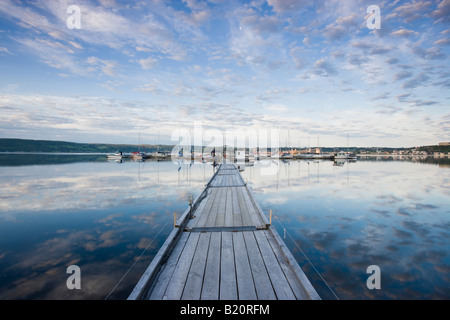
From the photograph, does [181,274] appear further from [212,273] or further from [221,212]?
[221,212]

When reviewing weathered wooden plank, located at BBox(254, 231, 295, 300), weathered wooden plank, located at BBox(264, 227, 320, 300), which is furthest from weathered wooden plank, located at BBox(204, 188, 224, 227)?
weathered wooden plank, located at BBox(264, 227, 320, 300)

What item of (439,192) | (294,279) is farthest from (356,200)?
(294,279)

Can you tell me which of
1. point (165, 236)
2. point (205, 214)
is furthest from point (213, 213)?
point (165, 236)

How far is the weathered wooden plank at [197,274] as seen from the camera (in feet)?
15.4

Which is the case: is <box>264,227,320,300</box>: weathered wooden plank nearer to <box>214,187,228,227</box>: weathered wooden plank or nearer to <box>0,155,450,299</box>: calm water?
<box>0,155,450,299</box>: calm water

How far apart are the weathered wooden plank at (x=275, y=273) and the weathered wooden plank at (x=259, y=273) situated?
0.35 ft

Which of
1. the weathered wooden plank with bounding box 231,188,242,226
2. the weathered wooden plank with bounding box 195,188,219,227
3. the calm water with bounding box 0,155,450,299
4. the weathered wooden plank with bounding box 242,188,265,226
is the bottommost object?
the calm water with bounding box 0,155,450,299

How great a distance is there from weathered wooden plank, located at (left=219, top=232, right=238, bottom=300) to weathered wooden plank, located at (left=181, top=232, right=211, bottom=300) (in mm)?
490

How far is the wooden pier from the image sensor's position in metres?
4.72

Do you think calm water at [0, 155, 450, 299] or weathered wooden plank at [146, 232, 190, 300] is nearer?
weathered wooden plank at [146, 232, 190, 300]

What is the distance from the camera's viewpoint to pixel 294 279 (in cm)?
528

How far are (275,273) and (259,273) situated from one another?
40 centimetres
